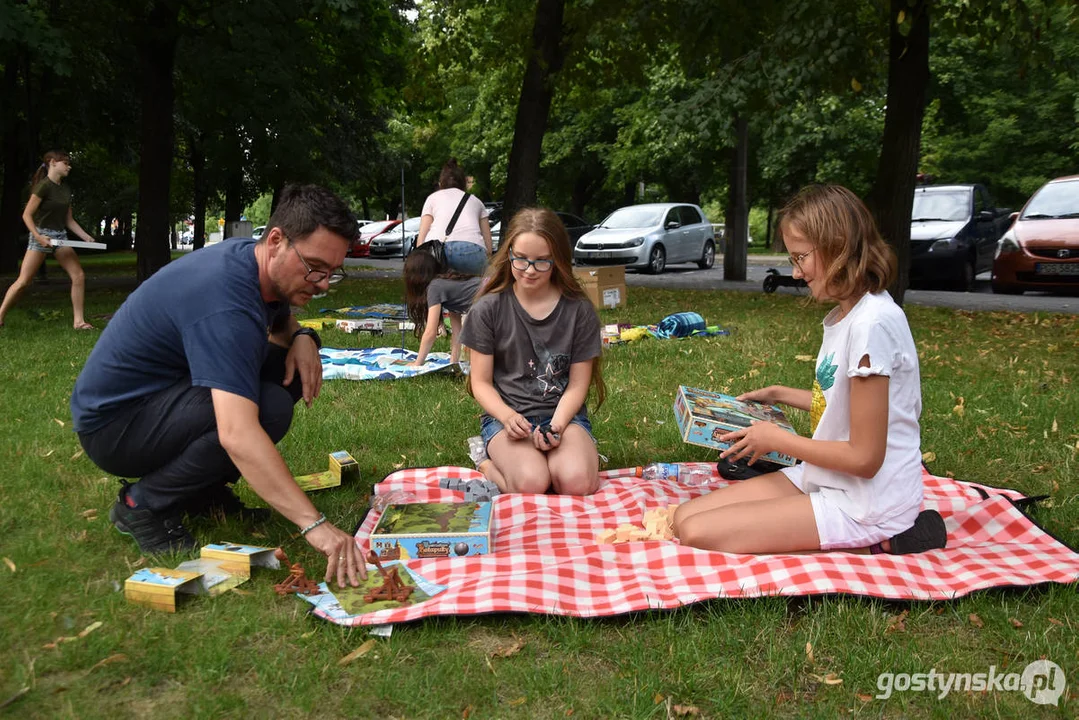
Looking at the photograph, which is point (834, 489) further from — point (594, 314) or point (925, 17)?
point (925, 17)

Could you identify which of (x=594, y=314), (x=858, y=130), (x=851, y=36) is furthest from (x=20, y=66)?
(x=858, y=130)

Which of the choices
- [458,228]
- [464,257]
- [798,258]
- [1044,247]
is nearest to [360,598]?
[798,258]

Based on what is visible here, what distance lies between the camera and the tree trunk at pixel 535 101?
12.6m

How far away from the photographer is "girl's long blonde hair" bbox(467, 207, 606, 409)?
4262mm

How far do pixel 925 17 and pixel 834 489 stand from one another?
8.14 meters

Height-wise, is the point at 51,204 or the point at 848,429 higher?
the point at 51,204

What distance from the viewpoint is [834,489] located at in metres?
3.28

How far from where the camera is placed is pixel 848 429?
128 inches

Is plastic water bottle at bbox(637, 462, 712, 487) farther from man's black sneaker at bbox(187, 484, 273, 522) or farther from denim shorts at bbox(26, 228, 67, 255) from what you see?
denim shorts at bbox(26, 228, 67, 255)

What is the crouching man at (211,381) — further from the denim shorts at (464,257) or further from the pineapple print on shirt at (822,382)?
the denim shorts at (464,257)

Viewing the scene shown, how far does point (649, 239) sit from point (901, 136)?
9.03 meters

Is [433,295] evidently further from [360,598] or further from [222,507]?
[360,598]

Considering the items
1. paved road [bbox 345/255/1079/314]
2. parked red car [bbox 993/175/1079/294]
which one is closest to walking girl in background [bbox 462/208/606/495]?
paved road [bbox 345/255/1079/314]

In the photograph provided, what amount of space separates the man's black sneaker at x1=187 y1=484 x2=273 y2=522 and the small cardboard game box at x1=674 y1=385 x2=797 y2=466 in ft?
5.98
